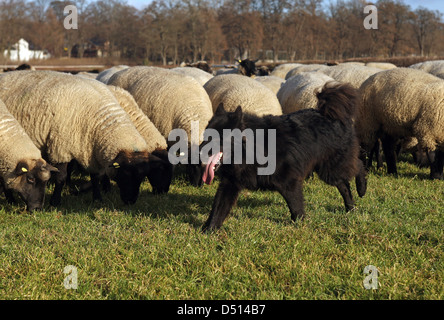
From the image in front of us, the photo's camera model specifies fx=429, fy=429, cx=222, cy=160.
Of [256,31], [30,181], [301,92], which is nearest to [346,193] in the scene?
[30,181]

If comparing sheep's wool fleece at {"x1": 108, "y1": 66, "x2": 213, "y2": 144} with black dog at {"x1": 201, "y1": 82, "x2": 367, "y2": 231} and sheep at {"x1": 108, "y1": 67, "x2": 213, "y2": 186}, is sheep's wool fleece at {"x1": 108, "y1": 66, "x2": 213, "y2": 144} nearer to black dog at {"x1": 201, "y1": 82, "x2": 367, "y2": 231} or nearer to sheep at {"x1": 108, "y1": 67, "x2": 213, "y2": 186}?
sheep at {"x1": 108, "y1": 67, "x2": 213, "y2": 186}

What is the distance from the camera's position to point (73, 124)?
654 centimetres

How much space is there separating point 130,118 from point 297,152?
3.43 metres

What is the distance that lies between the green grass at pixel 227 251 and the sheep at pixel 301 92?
11.2ft

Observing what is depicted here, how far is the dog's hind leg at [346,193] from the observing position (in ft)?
17.8

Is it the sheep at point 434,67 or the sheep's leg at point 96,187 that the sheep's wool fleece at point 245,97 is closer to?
the sheep's leg at point 96,187

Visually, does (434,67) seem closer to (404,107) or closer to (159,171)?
(404,107)

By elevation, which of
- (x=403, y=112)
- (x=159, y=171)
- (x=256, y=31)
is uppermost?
(x=256, y=31)

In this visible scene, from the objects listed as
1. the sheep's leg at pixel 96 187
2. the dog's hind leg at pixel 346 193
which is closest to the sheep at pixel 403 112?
the dog's hind leg at pixel 346 193

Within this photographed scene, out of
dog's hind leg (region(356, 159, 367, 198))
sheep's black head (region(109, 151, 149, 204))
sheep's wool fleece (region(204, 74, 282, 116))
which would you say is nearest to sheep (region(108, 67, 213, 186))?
sheep's wool fleece (region(204, 74, 282, 116))

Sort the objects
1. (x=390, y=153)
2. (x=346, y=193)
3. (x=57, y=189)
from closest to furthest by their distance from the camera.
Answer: (x=346, y=193) < (x=57, y=189) < (x=390, y=153)

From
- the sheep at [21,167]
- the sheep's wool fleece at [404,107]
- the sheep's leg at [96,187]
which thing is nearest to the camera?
the sheep at [21,167]

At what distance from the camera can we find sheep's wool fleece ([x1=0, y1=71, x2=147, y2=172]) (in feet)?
21.2
